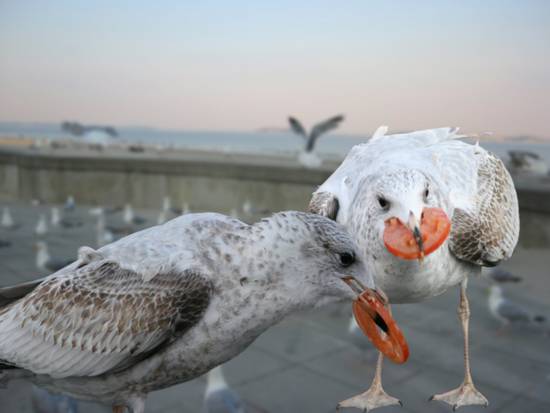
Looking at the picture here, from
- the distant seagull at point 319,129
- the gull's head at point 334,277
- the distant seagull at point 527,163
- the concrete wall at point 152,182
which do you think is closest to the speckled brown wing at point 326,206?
the gull's head at point 334,277

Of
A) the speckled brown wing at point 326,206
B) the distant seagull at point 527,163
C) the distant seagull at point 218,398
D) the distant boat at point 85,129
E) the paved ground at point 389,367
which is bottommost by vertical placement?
the distant boat at point 85,129

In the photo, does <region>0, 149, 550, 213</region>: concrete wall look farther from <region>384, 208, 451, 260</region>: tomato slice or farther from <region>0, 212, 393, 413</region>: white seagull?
<region>0, 212, 393, 413</region>: white seagull

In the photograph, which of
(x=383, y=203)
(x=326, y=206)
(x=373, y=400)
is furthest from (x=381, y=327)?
(x=373, y=400)

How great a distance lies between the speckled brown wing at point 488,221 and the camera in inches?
149

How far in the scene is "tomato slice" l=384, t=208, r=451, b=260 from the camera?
294 cm

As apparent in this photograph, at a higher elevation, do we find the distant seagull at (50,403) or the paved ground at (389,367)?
the distant seagull at (50,403)

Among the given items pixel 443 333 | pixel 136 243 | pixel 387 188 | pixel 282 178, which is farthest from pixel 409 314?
pixel 282 178

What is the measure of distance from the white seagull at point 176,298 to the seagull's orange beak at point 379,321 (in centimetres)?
2

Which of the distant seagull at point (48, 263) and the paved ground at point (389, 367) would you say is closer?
the paved ground at point (389, 367)

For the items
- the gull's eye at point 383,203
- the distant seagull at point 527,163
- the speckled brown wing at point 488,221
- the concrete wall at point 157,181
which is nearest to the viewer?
the gull's eye at point 383,203

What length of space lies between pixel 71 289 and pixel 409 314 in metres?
5.67

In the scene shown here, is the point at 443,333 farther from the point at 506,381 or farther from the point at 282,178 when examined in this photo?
the point at 282,178

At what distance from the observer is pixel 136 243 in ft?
8.73

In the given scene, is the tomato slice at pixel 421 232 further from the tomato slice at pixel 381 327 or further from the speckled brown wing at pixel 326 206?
the speckled brown wing at pixel 326 206
